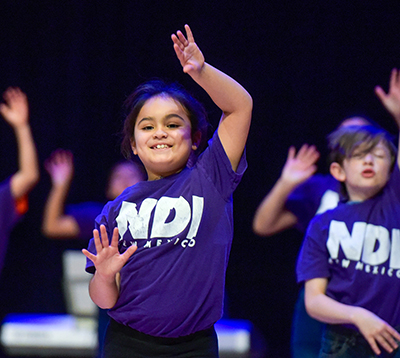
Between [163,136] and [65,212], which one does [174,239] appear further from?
[65,212]

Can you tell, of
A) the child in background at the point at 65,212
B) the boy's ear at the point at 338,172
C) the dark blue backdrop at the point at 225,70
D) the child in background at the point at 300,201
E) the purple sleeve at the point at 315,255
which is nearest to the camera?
the purple sleeve at the point at 315,255

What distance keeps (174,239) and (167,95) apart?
447 mm

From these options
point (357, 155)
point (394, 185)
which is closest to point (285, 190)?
point (357, 155)

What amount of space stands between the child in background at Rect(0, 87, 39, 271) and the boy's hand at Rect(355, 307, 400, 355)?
1836 mm

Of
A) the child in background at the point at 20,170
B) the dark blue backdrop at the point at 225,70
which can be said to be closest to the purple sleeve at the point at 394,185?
the dark blue backdrop at the point at 225,70

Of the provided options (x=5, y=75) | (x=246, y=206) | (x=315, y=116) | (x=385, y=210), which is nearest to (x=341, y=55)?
(x=315, y=116)

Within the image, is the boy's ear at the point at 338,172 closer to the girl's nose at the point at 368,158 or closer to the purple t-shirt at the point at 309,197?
the girl's nose at the point at 368,158

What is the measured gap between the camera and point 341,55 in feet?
10.6

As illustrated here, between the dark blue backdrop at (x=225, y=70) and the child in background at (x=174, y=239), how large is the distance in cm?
167

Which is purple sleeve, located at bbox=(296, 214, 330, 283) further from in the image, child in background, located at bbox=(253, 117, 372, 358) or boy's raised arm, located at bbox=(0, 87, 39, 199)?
boy's raised arm, located at bbox=(0, 87, 39, 199)

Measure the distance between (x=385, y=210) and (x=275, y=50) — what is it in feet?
5.75

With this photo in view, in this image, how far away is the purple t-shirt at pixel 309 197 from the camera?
2457 mm

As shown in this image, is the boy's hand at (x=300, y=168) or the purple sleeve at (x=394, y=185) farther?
the boy's hand at (x=300, y=168)

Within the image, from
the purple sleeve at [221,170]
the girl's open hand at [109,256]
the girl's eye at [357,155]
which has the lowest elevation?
the girl's open hand at [109,256]
